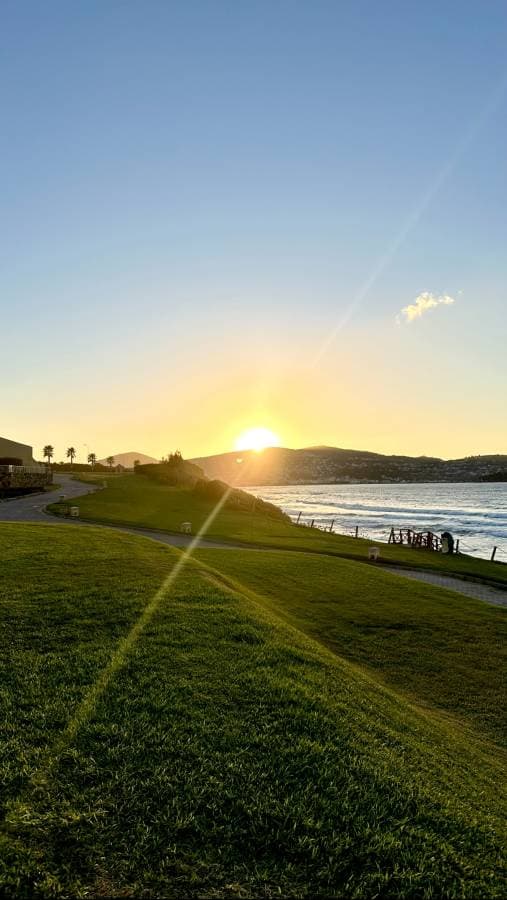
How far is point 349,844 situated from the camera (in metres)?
4.27

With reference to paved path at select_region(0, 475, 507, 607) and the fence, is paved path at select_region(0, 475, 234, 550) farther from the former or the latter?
the fence

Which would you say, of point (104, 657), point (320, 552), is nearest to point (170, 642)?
point (104, 657)

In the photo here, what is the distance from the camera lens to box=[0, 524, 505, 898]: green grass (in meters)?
3.97

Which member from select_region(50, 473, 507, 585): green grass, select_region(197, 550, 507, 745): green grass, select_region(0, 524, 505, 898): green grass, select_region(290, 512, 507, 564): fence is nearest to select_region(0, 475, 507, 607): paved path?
select_region(50, 473, 507, 585): green grass

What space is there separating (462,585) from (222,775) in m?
21.4

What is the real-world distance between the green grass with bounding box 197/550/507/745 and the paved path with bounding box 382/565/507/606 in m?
2.10

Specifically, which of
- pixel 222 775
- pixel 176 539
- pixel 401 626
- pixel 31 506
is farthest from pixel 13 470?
pixel 222 775

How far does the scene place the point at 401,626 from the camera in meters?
14.9

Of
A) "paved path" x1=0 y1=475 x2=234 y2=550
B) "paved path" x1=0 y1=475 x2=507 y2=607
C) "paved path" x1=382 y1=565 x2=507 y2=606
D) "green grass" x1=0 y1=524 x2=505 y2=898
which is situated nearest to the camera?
"green grass" x1=0 y1=524 x2=505 y2=898

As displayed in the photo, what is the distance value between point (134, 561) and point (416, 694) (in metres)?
8.73

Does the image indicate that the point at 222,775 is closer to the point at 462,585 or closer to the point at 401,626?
the point at 401,626

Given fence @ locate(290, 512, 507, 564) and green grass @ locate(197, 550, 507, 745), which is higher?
green grass @ locate(197, 550, 507, 745)

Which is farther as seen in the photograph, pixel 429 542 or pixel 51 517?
pixel 429 542

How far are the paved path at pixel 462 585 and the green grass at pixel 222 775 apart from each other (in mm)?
13657
